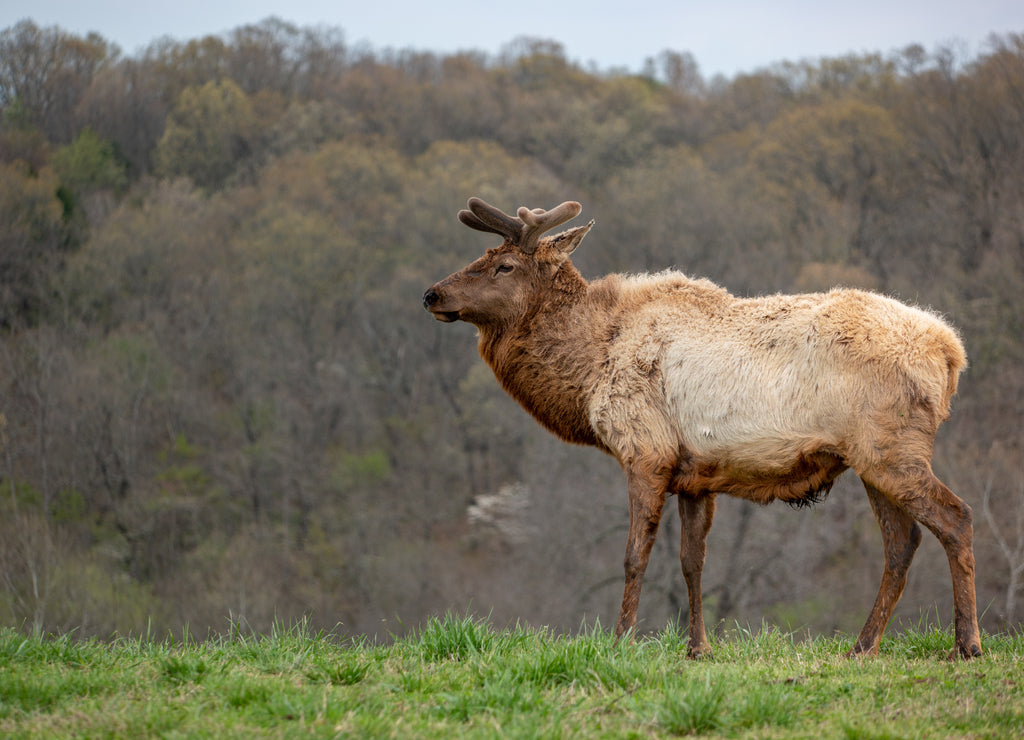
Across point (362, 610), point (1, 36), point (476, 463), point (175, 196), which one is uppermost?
point (1, 36)

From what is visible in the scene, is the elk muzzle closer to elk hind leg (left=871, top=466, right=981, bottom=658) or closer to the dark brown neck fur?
the dark brown neck fur

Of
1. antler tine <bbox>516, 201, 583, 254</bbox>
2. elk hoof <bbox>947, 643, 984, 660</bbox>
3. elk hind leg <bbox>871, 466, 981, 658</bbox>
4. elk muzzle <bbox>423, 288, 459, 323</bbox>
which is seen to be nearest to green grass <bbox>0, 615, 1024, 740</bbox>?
elk hoof <bbox>947, 643, 984, 660</bbox>

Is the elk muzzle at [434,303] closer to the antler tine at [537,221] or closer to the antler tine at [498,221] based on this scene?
the antler tine at [498,221]

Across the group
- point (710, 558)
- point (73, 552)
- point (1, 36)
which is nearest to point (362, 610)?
point (73, 552)

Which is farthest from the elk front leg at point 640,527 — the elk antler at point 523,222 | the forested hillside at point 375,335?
the forested hillside at point 375,335

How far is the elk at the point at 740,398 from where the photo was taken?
661cm

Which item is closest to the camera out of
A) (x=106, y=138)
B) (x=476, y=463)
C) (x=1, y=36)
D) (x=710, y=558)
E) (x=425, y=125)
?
(x=710, y=558)

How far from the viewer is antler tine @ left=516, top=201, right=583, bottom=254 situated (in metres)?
8.29

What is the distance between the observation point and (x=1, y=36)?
128ft

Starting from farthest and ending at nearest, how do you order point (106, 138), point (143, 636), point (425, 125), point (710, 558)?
point (425, 125) < point (106, 138) < point (710, 558) < point (143, 636)

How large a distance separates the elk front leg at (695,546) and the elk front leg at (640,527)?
288mm

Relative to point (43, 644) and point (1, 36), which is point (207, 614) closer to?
point (1, 36)

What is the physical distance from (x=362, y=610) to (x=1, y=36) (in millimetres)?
27416

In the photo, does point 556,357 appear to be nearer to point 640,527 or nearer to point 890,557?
point 640,527
